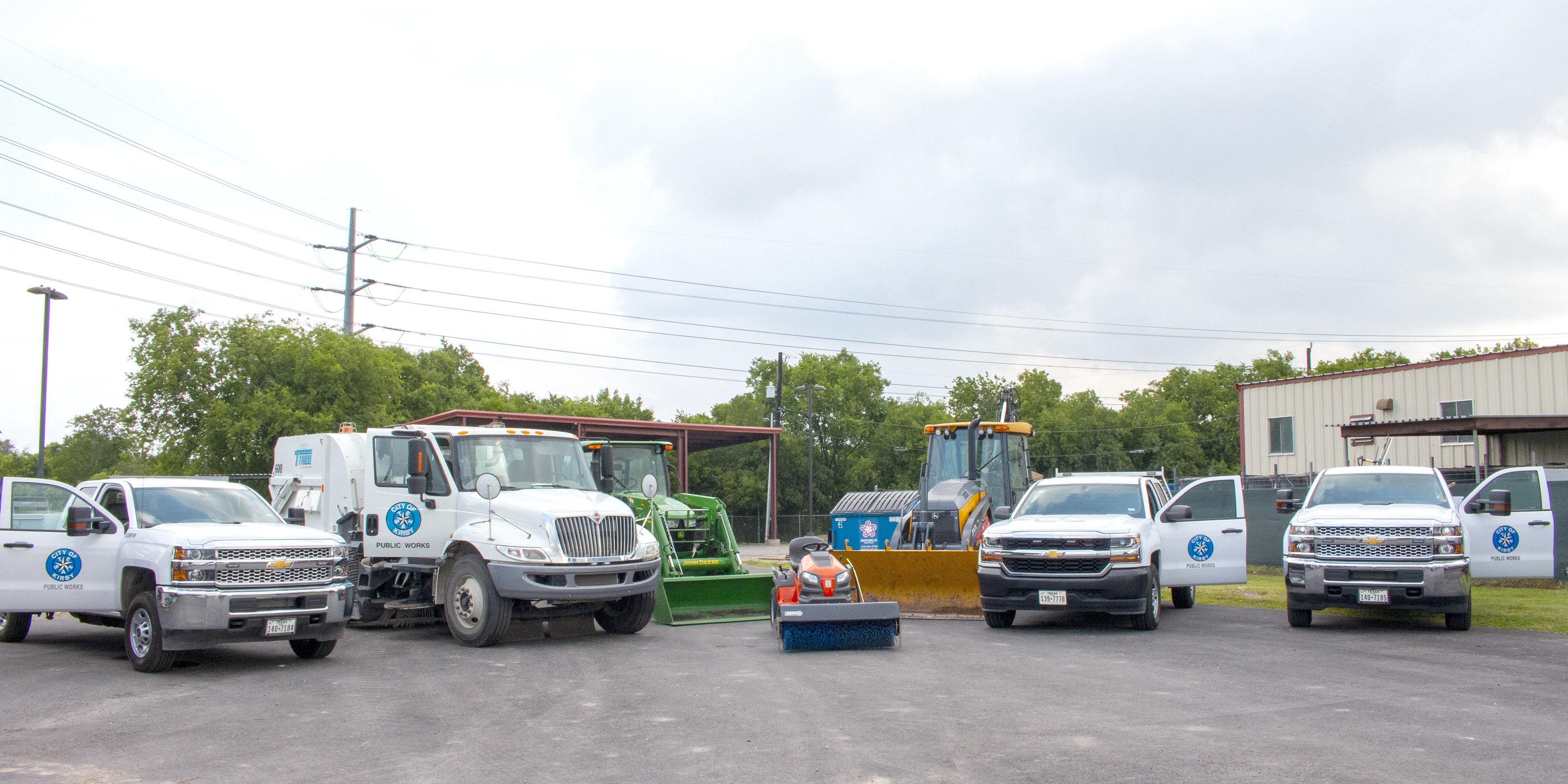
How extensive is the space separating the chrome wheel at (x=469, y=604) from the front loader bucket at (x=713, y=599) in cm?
269

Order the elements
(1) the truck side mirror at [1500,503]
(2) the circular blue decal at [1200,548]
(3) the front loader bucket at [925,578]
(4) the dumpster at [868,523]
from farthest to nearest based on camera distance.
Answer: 1. (4) the dumpster at [868,523]
2. (3) the front loader bucket at [925,578]
3. (2) the circular blue decal at [1200,548]
4. (1) the truck side mirror at [1500,503]

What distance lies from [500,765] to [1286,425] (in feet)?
101

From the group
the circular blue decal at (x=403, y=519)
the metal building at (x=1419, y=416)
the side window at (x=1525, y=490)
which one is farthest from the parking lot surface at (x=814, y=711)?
the metal building at (x=1419, y=416)

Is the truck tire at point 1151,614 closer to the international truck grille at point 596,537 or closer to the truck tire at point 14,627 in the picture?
the international truck grille at point 596,537

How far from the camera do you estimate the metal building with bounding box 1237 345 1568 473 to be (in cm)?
2384

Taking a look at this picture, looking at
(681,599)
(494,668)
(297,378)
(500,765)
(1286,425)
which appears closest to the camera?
(500,765)

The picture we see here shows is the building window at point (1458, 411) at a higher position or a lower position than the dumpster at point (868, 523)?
higher

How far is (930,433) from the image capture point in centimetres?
1783

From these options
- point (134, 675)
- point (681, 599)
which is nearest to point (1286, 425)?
point (681, 599)

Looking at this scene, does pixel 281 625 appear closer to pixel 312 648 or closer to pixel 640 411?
pixel 312 648

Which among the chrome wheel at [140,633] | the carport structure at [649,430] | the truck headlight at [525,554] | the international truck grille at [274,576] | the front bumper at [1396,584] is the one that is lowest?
the chrome wheel at [140,633]

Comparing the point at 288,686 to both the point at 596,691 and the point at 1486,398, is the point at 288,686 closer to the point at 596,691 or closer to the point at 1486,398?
the point at 596,691

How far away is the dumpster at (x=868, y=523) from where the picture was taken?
80.7ft

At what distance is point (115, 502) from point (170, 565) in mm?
1889
